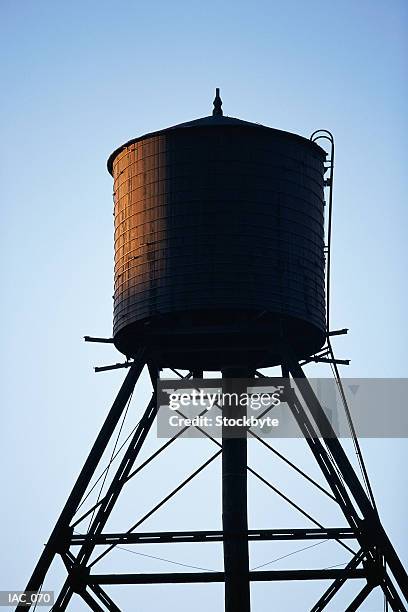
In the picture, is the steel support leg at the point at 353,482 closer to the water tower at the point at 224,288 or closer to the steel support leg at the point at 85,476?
the water tower at the point at 224,288

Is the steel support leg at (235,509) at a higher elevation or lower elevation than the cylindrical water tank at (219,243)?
lower

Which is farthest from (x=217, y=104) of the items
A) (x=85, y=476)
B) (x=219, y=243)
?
(x=85, y=476)

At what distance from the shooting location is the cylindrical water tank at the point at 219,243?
26.3 m

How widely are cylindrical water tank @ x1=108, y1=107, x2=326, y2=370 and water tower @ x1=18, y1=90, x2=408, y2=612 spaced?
0.02 meters

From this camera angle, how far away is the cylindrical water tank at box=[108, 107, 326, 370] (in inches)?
1037

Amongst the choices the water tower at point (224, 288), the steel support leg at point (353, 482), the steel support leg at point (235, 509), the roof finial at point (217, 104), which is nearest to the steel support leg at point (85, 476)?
the water tower at point (224, 288)

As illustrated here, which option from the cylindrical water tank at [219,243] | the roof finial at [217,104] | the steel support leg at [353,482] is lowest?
the steel support leg at [353,482]

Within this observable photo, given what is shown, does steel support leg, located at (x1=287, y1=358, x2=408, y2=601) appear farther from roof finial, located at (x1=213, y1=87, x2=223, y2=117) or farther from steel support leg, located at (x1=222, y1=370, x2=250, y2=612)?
roof finial, located at (x1=213, y1=87, x2=223, y2=117)

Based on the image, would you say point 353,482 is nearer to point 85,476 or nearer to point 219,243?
point 85,476

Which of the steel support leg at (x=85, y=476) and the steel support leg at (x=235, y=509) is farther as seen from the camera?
the steel support leg at (x=235, y=509)

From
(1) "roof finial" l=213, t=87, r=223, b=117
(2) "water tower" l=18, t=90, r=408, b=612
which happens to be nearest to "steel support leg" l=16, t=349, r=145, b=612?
(2) "water tower" l=18, t=90, r=408, b=612

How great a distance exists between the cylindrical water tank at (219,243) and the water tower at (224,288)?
2cm

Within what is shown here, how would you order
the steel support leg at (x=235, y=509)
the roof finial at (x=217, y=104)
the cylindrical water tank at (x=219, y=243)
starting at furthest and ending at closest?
the roof finial at (x=217, y=104), the steel support leg at (x=235, y=509), the cylindrical water tank at (x=219, y=243)

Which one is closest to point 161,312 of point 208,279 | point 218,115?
point 208,279
